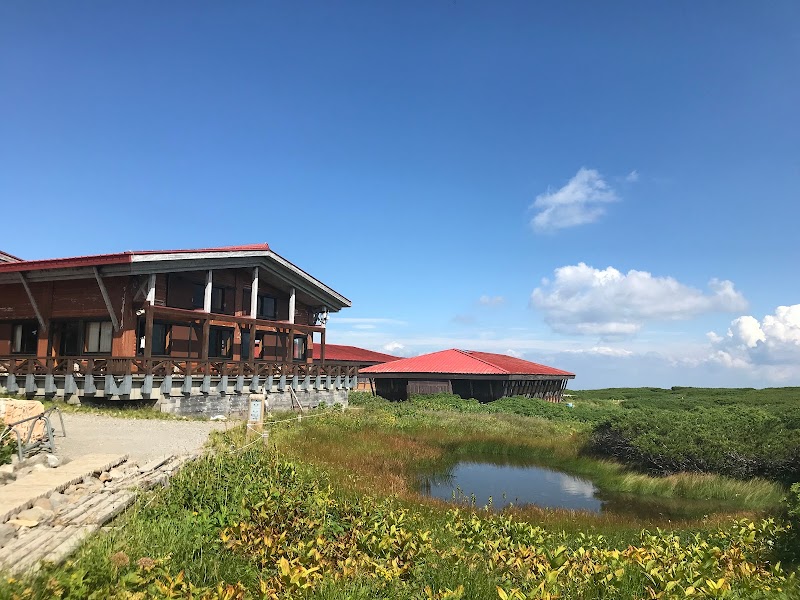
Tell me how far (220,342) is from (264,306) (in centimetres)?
376

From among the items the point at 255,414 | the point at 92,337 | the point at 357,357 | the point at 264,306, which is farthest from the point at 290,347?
the point at 357,357

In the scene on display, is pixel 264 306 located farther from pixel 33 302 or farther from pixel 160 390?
pixel 33 302

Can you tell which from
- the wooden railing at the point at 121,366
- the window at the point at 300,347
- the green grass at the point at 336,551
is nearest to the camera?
the green grass at the point at 336,551

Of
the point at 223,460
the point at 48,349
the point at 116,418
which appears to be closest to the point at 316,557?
the point at 223,460

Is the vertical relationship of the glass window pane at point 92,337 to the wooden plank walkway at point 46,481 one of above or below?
above

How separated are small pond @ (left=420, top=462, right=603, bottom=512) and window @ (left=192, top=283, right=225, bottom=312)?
50.9 ft

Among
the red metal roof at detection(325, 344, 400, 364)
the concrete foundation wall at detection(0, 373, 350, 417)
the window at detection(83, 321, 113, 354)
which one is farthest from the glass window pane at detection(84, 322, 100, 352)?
the red metal roof at detection(325, 344, 400, 364)

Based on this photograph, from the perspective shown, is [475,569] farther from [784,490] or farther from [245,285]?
[245,285]

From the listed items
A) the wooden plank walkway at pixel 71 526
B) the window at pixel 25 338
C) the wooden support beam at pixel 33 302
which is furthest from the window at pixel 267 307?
the wooden plank walkway at pixel 71 526

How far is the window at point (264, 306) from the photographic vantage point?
30562 mm

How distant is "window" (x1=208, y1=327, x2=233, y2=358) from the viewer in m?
29.1

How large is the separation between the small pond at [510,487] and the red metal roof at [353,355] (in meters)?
30.2

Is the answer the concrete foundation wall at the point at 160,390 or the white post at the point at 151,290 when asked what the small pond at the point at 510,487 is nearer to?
the concrete foundation wall at the point at 160,390

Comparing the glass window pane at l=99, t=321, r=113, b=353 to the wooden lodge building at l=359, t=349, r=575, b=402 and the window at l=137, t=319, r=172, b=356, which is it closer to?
the window at l=137, t=319, r=172, b=356
